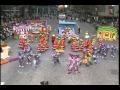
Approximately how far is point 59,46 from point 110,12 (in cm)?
1667

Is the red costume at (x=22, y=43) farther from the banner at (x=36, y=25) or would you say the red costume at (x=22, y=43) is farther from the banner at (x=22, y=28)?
the banner at (x=36, y=25)

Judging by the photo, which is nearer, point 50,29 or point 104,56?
point 104,56

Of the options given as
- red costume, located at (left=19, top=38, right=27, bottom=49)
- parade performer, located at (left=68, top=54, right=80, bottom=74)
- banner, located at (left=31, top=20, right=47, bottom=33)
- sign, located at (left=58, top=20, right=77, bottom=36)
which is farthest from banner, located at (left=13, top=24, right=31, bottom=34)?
parade performer, located at (left=68, top=54, right=80, bottom=74)

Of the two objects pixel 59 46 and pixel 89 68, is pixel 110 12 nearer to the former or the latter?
pixel 59 46

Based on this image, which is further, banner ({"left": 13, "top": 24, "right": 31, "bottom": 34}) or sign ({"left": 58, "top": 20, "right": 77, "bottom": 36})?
sign ({"left": 58, "top": 20, "right": 77, "bottom": 36})

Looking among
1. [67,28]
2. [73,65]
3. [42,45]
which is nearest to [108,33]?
[67,28]

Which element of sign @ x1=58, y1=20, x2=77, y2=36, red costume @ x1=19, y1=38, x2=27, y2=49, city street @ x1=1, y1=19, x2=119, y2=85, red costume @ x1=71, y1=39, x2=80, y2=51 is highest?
sign @ x1=58, y1=20, x2=77, y2=36

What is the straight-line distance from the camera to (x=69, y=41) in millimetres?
30875

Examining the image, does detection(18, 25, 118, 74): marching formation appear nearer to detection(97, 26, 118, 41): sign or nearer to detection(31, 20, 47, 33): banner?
detection(97, 26, 118, 41): sign

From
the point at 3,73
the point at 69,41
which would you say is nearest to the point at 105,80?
the point at 3,73

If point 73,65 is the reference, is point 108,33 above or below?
above

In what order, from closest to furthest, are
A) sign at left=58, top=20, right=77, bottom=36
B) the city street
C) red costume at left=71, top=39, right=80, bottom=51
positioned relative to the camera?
the city street < red costume at left=71, top=39, right=80, bottom=51 < sign at left=58, top=20, right=77, bottom=36

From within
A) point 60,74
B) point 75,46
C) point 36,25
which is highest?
point 36,25

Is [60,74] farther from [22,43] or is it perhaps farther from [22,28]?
[22,28]
